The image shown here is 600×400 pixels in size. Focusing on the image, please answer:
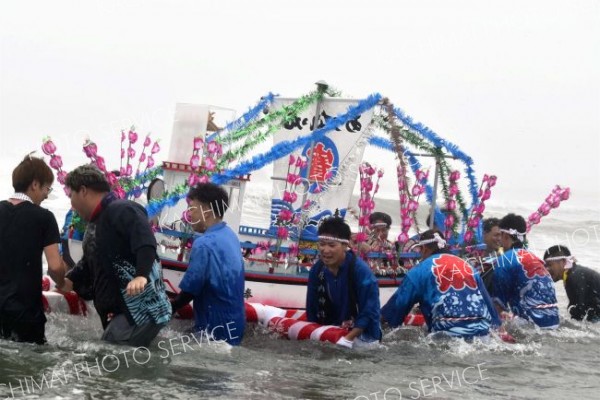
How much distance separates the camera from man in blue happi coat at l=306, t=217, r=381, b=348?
271 inches

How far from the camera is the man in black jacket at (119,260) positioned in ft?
17.3

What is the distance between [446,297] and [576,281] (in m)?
3.06

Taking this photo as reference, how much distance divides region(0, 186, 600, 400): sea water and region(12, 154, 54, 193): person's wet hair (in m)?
1.09

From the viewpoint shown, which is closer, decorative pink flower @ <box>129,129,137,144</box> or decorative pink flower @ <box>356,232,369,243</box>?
decorative pink flower @ <box>129,129,137,144</box>

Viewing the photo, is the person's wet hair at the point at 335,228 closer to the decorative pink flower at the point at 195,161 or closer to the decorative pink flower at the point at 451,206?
the decorative pink flower at the point at 195,161

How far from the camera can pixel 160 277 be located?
5531 millimetres

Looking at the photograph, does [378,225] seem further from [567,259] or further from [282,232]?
[567,259]

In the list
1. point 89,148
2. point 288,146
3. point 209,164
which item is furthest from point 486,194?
point 89,148

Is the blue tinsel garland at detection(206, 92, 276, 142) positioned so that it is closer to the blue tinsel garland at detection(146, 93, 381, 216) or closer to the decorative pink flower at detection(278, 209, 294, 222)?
the blue tinsel garland at detection(146, 93, 381, 216)

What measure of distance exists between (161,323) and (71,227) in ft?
11.4

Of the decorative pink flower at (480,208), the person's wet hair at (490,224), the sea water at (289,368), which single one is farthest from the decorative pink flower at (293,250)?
the decorative pink flower at (480,208)

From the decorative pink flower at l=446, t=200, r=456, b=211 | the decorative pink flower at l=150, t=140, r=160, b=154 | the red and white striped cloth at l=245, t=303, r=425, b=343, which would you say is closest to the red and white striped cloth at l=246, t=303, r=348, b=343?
the red and white striped cloth at l=245, t=303, r=425, b=343

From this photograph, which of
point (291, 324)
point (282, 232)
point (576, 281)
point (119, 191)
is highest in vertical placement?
point (119, 191)

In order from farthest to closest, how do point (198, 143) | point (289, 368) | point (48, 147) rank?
point (198, 143) < point (48, 147) < point (289, 368)
